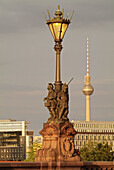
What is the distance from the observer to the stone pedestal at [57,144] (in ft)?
83.9

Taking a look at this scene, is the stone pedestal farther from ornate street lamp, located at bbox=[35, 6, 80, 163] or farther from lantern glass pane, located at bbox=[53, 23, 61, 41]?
lantern glass pane, located at bbox=[53, 23, 61, 41]

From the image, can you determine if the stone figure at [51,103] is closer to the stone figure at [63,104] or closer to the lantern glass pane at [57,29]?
the stone figure at [63,104]

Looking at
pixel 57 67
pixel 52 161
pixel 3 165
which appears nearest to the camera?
pixel 3 165

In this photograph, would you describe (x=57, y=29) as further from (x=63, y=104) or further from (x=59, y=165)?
(x=59, y=165)

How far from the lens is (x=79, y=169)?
24641 millimetres

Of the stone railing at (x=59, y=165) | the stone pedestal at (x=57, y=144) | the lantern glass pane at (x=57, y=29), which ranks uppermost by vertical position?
the lantern glass pane at (x=57, y=29)

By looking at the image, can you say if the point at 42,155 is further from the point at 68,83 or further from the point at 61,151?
the point at 68,83

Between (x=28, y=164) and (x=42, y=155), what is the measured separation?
1.79 meters

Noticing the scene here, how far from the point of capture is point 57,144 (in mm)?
25859

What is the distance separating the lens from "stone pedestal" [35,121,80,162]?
83.9ft

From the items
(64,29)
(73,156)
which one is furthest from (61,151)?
(64,29)

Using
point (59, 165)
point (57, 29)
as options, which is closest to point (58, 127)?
point (59, 165)

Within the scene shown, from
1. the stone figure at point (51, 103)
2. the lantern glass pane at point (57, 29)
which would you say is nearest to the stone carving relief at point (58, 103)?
the stone figure at point (51, 103)

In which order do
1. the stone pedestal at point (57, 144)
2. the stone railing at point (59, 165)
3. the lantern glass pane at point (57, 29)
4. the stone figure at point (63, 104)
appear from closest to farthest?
the stone railing at point (59, 165) < the stone pedestal at point (57, 144) < the stone figure at point (63, 104) < the lantern glass pane at point (57, 29)
